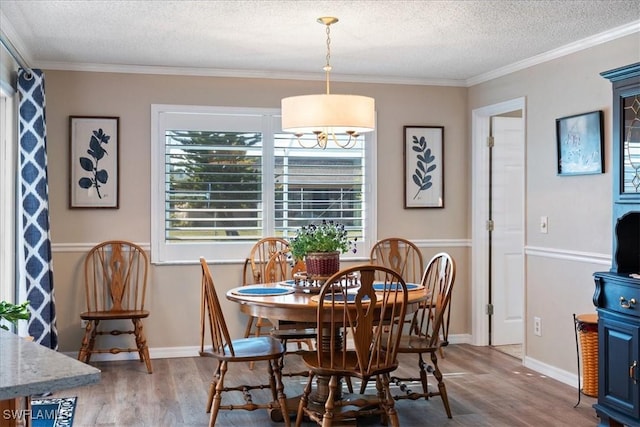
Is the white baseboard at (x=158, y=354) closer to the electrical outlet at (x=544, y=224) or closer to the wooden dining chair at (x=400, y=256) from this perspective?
the wooden dining chair at (x=400, y=256)

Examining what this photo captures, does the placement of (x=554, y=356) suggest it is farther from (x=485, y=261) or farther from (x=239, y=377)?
(x=239, y=377)

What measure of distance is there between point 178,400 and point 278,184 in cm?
208

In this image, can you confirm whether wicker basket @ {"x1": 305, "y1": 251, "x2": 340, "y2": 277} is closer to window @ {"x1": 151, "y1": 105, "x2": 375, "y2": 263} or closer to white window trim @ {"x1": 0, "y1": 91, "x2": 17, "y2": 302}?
window @ {"x1": 151, "y1": 105, "x2": 375, "y2": 263}

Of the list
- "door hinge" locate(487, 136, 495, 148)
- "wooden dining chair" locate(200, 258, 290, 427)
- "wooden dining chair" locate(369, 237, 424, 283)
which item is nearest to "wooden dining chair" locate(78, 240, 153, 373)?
"wooden dining chair" locate(200, 258, 290, 427)

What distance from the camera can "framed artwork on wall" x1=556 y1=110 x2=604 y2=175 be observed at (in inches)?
171

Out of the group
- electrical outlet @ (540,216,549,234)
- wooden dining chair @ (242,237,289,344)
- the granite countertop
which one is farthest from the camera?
wooden dining chair @ (242,237,289,344)

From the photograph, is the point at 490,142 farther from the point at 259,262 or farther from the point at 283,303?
the point at 283,303

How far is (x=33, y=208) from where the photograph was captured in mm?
4609

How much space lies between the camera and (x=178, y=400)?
169 inches

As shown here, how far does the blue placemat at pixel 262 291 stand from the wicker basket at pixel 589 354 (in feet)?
5.97

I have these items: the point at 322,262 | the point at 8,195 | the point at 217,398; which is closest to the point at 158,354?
the point at 8,195

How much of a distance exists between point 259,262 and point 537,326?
2.21 m

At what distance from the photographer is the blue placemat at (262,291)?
13.0 feet

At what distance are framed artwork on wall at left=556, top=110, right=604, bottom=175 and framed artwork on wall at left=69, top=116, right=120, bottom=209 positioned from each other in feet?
11.0
